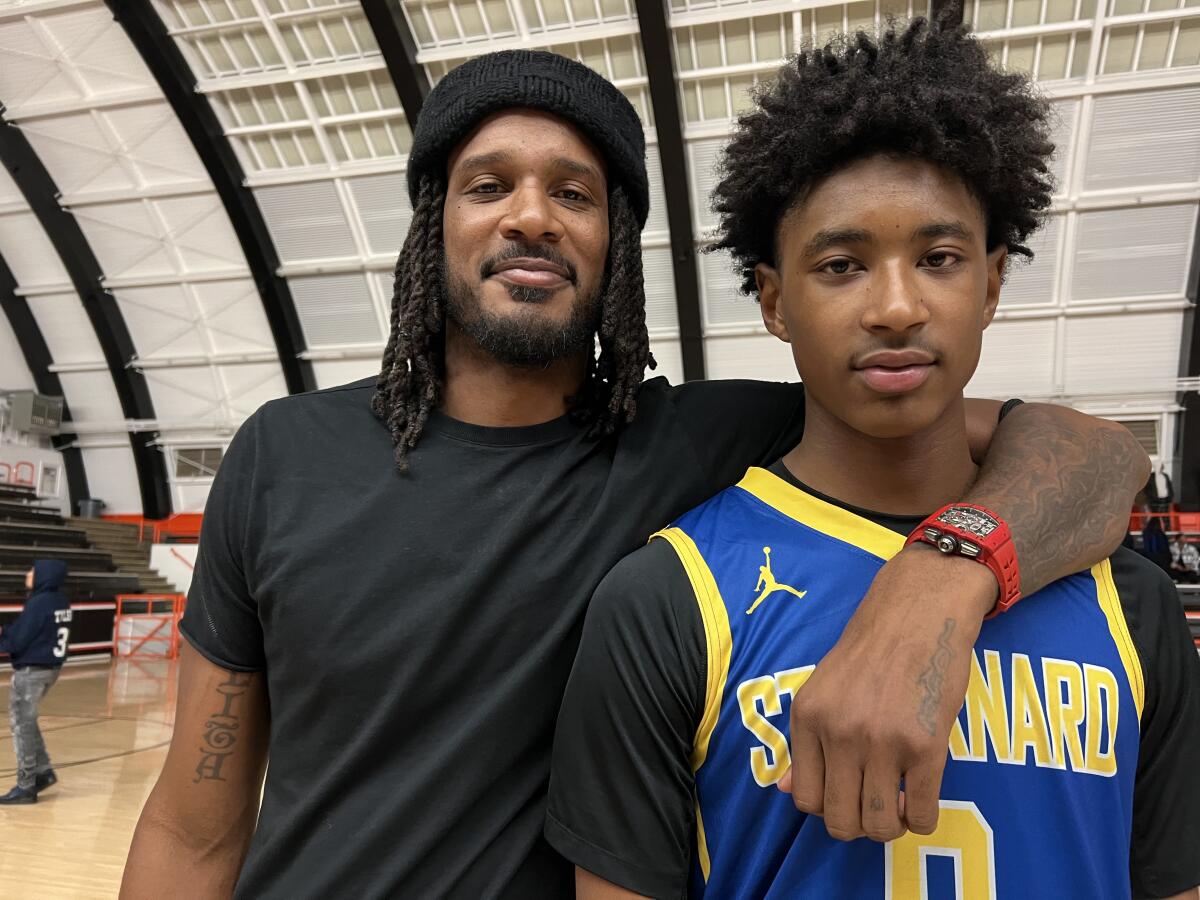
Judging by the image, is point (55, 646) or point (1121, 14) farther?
point (1121, 14)

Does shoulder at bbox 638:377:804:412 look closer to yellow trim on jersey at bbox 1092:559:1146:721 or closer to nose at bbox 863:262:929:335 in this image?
nose at bbox 863:262:929:335

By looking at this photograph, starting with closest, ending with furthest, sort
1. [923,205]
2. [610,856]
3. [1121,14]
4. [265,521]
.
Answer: [610,856] < [923,205] < [265,521] < [1121,14]

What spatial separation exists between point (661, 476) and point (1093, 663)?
2.27 feet

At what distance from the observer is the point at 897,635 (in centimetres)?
98

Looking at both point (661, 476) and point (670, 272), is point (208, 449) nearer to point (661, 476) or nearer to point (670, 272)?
point (670, 272)

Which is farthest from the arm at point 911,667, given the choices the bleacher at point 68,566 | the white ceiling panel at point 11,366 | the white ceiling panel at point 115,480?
the white ceiling panel at point 115,480

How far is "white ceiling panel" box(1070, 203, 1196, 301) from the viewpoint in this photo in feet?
38.1

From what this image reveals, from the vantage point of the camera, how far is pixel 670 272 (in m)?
12.9

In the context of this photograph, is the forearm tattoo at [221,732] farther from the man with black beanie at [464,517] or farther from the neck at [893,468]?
the neck at [893,468]

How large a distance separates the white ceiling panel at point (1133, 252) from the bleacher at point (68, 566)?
16168 mm

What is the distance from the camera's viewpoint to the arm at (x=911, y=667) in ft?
2.96

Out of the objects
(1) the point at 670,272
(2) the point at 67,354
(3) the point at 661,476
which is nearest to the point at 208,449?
(2) the point at 67,354

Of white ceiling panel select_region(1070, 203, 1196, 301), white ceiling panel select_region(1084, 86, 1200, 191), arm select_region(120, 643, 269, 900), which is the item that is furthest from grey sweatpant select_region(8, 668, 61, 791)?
white ceiling panel select_region(1070, 203, 1196, 301)

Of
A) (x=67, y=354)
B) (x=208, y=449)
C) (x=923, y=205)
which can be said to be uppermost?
(x=923, y=205)
